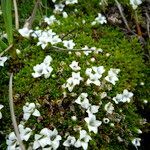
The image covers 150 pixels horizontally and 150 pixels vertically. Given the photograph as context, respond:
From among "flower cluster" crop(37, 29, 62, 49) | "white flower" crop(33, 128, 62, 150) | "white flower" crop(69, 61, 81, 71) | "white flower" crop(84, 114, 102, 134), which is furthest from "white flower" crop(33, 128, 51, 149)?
"flower cluster" crop(37, 29, 62, 49)

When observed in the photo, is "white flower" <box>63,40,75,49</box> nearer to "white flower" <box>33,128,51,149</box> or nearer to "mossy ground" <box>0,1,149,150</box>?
"mossy ground" <box>0,1,149,150</box>

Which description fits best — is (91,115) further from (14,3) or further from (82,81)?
(14,3)

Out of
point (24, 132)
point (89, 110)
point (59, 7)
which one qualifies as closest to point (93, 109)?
point (89, 110)

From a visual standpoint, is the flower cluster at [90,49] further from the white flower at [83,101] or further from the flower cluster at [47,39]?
the white flower at [83,101]

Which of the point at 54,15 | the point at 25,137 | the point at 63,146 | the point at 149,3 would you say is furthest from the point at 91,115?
the point at 149,3

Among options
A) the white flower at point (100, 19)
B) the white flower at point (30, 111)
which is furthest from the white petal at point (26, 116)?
the white flower at point (100, 19)

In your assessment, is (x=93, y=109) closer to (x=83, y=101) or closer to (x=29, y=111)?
(x=83, y=101)
